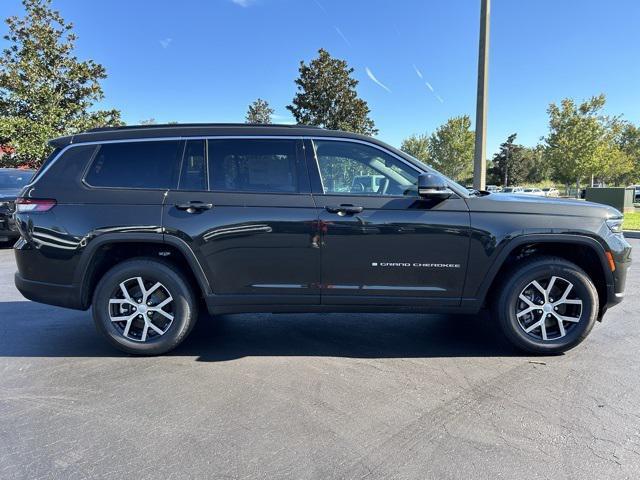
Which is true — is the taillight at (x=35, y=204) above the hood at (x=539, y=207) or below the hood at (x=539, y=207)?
above

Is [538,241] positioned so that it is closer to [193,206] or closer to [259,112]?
[193,206]

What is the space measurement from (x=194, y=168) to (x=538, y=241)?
289 centimetres

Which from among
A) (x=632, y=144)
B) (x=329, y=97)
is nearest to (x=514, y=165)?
(x=632, y=144)

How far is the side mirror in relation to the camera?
11.4 feet

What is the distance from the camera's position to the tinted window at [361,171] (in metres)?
3.74

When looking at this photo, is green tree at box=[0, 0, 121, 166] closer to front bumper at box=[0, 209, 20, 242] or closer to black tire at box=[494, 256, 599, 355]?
front bumper at box=[0, 209, 20, 242]

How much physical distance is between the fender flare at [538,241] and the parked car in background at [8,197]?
9.73m

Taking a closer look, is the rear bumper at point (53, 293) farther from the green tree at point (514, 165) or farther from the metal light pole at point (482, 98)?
the green tree at point (514, 165)

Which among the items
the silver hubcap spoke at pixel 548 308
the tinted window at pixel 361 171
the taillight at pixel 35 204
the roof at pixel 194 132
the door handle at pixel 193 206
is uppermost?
the roof at pixel 194 132

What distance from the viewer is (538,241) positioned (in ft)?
11.9

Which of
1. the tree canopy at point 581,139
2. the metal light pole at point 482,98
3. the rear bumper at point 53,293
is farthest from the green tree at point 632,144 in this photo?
the rear bumper at point 53,293

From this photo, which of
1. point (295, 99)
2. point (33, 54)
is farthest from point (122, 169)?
point (295, 99)

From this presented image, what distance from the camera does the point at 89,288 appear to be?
3.82 meters

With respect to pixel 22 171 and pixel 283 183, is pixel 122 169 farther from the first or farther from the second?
pixel 22 171
